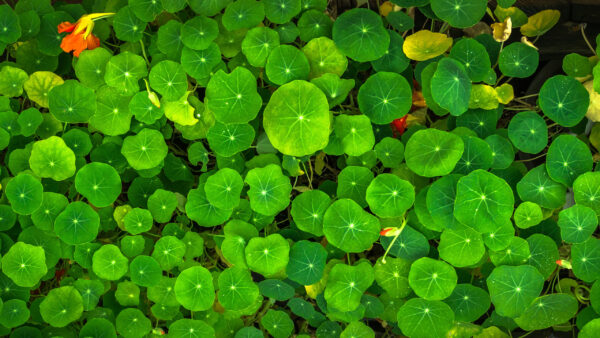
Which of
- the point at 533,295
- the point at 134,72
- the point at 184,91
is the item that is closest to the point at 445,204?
the point at 533,295

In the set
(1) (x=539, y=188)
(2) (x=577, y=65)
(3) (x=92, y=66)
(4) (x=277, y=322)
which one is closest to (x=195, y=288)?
(4) (x=277, y=322)

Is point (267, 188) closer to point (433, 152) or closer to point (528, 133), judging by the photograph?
point (433, 152)

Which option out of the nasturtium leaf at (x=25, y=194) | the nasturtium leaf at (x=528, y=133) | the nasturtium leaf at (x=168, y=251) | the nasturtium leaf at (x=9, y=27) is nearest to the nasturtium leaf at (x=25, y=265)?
the nasturtium leaf at (x=25, y=194)

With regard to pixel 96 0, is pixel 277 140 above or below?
below

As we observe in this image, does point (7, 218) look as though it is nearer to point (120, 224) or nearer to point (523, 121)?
point (120, 224)

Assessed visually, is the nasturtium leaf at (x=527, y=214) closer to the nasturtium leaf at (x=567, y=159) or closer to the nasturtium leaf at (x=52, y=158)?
the nasturtium leaf at (x=567, y=159)

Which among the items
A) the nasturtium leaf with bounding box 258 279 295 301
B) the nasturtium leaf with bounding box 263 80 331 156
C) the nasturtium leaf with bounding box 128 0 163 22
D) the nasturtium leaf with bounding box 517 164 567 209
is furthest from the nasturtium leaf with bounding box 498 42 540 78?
the nasturtium leaf with bounding box 128 0 163 22
